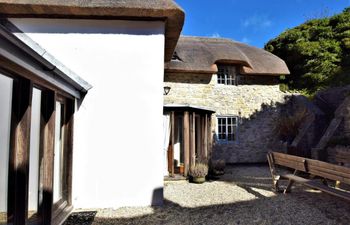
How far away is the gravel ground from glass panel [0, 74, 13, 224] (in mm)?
1344

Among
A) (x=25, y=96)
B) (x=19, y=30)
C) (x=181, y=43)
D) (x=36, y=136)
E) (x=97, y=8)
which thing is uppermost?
(x=181, y=43)

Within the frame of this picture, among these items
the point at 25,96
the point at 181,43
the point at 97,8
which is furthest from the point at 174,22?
the point at 181,43

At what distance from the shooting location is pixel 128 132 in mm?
4781

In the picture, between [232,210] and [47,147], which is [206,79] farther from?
[47,147]

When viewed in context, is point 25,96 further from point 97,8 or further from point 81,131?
point 97,8

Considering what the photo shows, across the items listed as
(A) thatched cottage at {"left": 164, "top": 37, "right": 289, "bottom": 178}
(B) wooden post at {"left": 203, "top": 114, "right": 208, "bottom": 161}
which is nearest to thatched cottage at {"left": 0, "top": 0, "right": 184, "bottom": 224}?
(B) wooden post at {"left": 203, "top": 114, "right": 208, "bottom": 161}

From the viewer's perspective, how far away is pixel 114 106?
190 inches

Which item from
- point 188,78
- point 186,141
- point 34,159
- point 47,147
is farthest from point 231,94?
point 34,159

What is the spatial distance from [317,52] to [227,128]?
9.14 metres

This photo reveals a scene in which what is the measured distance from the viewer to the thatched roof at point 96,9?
Answer: 15.6ft

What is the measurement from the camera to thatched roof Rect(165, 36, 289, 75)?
10.7m

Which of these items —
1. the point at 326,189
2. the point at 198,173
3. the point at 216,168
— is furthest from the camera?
the point at 216,168

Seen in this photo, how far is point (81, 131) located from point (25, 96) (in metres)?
2.03

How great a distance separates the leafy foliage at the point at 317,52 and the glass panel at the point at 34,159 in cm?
1476
